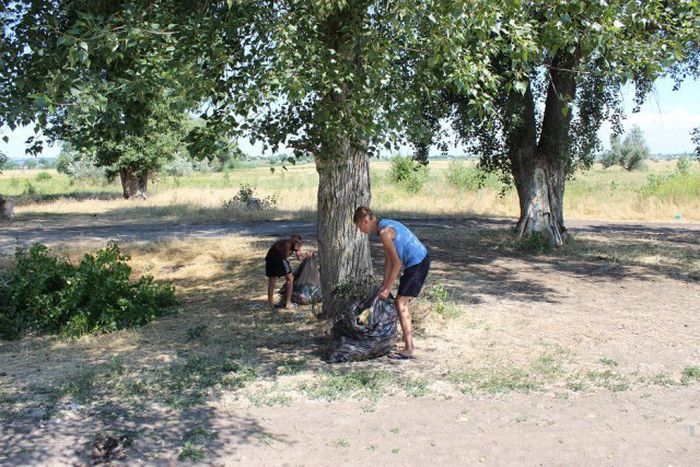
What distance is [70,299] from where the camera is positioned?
892cm

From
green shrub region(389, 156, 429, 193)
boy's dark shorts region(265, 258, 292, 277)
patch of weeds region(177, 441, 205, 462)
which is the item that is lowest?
patch of weeds region(177, 441, 205, 462)

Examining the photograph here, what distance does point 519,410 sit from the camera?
544 cm

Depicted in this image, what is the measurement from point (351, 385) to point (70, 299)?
4736 mm

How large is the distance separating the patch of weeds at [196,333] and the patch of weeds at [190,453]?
322 cm

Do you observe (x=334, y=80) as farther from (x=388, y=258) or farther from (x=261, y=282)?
(x=261, y=282)

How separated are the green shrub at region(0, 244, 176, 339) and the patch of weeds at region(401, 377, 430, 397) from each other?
174 inches

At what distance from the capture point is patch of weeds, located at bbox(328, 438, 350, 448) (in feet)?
15.9

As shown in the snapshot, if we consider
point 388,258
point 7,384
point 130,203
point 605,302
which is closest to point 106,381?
point 7,384

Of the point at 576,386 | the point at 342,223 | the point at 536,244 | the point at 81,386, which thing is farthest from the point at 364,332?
the point at 536,244

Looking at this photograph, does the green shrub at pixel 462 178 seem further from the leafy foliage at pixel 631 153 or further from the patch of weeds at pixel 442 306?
the leafy foliage at pixel 631 153

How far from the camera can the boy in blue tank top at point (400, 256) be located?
6445 millimetres

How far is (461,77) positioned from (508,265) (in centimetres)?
680

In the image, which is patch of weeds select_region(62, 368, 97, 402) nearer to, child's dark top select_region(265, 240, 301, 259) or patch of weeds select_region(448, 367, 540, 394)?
patch of weeds select_region(448, 367, 540, 394)

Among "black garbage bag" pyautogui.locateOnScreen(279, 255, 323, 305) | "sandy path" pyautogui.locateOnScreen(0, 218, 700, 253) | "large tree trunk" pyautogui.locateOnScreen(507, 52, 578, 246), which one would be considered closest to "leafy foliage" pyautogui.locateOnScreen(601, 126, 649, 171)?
"sandy path" pyautogui.locateOnScreen(0, 218, 700, 253)
